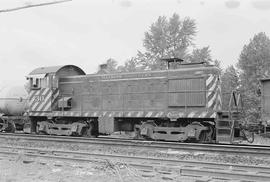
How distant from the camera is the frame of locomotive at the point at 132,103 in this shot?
15375 millimetres

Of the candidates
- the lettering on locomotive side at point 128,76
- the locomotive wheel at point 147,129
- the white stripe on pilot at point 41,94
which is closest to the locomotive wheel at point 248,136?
the locomotive wheel at point 147,129

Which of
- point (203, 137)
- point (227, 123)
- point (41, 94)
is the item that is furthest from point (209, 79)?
point (41, 94)

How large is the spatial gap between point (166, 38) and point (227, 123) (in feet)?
123

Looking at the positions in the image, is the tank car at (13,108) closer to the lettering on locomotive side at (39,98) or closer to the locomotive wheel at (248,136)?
the lettering on locomotive side at (39,98)

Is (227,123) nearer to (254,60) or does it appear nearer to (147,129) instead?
(147,129)

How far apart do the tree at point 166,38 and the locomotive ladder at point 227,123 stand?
114 feet

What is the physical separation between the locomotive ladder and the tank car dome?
11.5 metres

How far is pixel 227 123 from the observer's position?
48.1ft

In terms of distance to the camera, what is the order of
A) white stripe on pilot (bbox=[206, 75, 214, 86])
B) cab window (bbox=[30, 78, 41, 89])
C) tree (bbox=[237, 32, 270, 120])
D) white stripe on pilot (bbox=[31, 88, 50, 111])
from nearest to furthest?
white stripe on pilot (bbox=[206, 75, 214, 86]) < white stripe on pilot (bbox=[31, 88, 50, 111]) < cab window (bbox=[30, 78, 41, 89]) < tree (bbox=[237, 32, 270, 120])

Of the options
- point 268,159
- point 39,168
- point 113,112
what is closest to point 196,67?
point 113,112

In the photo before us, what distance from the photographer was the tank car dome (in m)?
21.4

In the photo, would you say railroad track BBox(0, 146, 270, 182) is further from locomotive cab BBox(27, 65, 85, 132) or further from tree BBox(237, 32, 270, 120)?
tree BBox(237, 32, 270, 120)

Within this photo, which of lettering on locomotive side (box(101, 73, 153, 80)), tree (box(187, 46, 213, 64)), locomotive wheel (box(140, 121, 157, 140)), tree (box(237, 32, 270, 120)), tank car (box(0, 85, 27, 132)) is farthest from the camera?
tree (box(187, 46, 213, 64))

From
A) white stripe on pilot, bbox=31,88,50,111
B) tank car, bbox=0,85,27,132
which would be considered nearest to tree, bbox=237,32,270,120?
tank car, bbox=0,85,27,132
